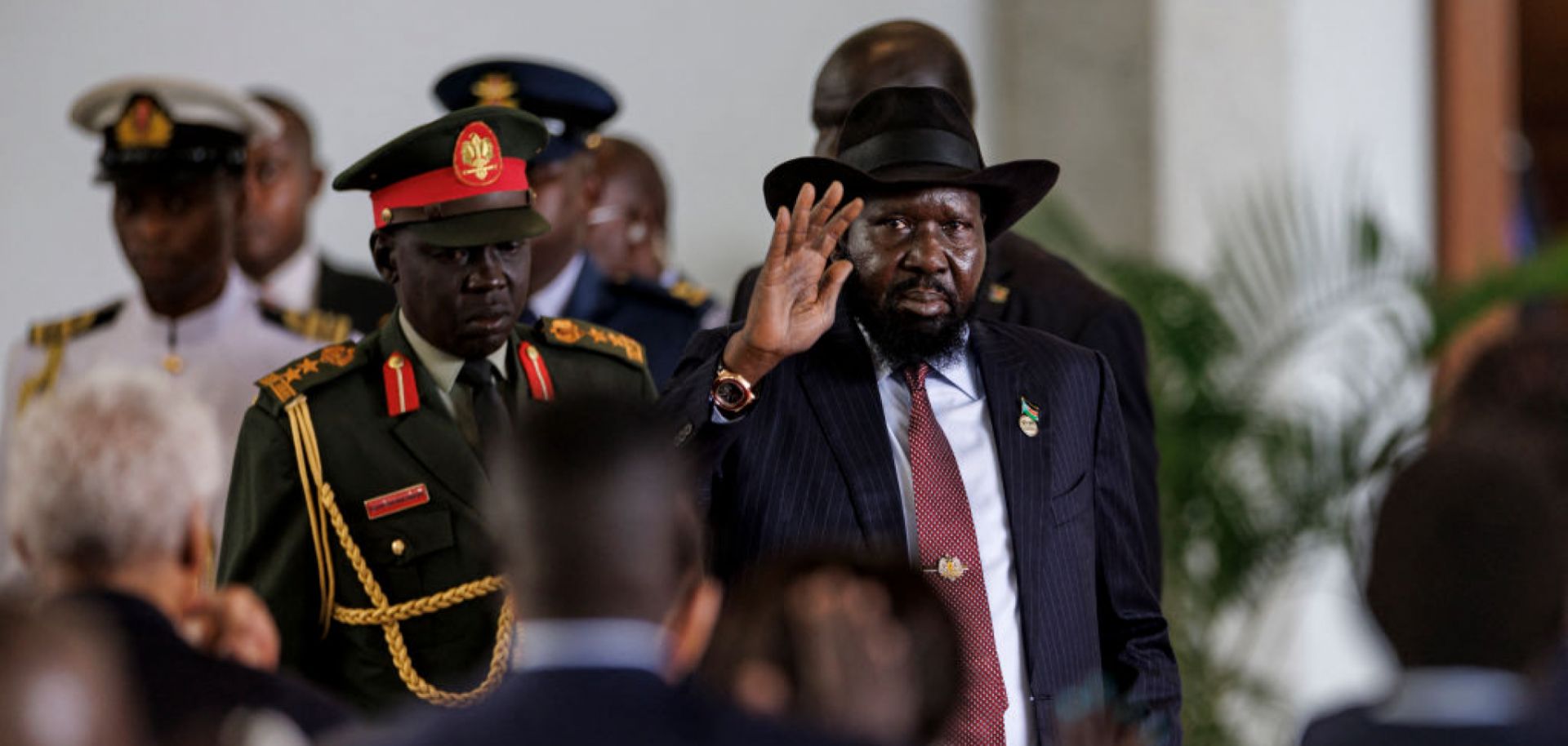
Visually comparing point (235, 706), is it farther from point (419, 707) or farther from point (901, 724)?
point (419, 707)

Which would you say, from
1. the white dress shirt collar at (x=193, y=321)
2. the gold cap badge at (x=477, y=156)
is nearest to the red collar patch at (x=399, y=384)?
the gold cap badge at (x=477, y=156)

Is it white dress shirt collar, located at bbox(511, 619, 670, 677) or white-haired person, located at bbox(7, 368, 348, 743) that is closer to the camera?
white dress shirt collar, located at bbox(511, 619, 670, 677)

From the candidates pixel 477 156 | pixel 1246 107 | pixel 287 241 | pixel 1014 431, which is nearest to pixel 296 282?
pixel 287 241

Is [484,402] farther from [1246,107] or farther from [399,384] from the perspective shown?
[1246,107]

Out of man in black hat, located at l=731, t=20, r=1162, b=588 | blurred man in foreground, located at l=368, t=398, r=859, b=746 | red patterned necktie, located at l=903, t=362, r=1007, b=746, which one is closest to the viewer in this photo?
blurred man in foreground, located at l=368, t=398, r=859, b=746

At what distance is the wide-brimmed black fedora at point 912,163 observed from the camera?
317 centimetres

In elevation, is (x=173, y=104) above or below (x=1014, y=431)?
above

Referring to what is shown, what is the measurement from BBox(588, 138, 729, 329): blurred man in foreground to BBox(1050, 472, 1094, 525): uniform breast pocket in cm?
234

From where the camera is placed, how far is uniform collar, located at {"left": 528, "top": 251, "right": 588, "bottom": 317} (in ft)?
14.6

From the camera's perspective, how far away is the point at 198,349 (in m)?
4.12

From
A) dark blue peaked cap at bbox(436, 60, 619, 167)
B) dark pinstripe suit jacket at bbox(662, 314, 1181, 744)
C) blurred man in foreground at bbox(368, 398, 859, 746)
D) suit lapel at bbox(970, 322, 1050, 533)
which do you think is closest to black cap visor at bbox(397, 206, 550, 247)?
dark pinstripe suit jacket at bbox(662, 314, 1181, 744)

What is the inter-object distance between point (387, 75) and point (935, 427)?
11.7 feet

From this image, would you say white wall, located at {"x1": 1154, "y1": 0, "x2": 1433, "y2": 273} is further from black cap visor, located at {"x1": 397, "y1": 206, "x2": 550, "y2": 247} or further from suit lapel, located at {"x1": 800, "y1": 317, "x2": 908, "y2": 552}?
black cap visor, located at {"x1": 397, "y1": 206, "x2": 550, "y2": 247}

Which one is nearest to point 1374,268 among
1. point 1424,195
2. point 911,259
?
point 1424,195
